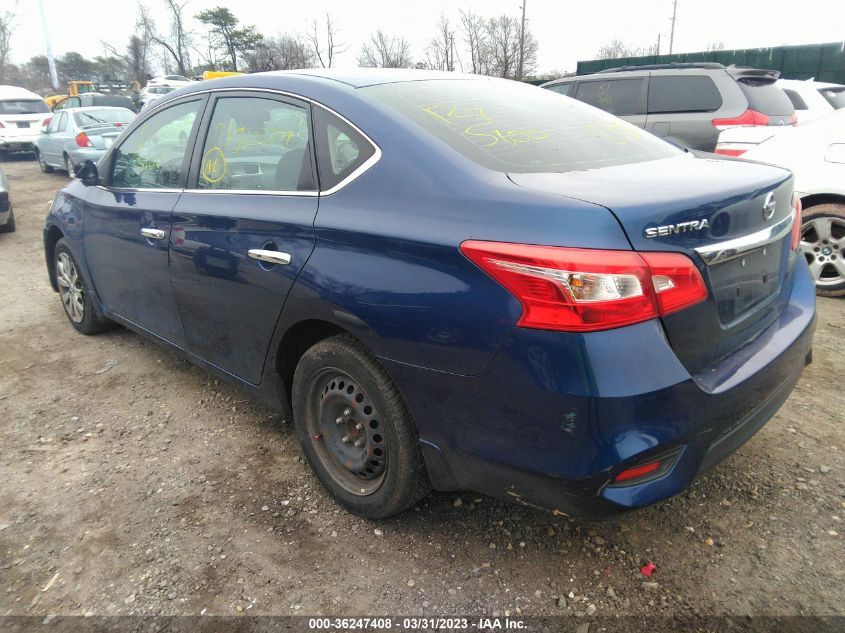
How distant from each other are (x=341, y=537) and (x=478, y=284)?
124 centimetres

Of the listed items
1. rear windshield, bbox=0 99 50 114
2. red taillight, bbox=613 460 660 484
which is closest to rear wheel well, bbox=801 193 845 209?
red taillight, bbox=613 460 660 484

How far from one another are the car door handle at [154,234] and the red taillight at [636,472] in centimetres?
241

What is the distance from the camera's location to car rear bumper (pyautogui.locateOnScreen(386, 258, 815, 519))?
66.6 inches

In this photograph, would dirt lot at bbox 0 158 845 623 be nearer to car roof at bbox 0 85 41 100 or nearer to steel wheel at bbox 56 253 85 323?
steel wheel at bbox 56 253 85 323

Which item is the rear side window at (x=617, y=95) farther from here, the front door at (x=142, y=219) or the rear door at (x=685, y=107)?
the front door at (x=142, y=219)

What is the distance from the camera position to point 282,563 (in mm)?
2299

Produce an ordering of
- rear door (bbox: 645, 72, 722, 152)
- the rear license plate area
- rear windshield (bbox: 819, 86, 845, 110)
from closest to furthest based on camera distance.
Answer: the rear license plate area, rear door (bbox: 645, 72, 722, 152), rear windshield (bbox: 819, 86, 845, 110)

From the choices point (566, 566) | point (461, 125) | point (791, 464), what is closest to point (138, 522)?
point (566, 566)

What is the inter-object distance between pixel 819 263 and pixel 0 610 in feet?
18.2

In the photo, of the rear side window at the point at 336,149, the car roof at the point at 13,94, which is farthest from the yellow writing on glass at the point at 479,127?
the car roof at the point at 13,94

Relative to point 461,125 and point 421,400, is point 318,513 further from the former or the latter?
point 461,125

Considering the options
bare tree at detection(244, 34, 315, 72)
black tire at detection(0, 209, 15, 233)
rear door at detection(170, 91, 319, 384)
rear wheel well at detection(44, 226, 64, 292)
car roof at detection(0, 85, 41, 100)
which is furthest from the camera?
bare tree at detection(244, 34, 315, 72)

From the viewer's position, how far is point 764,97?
6992mm

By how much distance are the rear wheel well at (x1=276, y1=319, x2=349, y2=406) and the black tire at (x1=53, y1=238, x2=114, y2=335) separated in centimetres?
223
